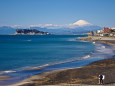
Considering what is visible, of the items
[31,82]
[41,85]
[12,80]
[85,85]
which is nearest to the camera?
[85,85]

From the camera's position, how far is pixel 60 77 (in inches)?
732

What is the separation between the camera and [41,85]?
15.3 meters

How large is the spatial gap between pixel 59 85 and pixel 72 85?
1012 mm

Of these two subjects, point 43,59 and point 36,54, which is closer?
point 43,59

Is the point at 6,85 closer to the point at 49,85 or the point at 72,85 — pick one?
the point at 49,85

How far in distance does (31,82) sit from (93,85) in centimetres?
552

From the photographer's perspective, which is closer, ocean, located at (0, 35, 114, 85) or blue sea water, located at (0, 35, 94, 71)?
ocean, located at (0, 35, 114, 85)

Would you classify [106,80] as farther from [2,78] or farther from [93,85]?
[2,78]

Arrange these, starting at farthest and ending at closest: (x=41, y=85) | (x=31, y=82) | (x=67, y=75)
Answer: (x=67, y=75), (x=31, y=82), (x=41, y=85)

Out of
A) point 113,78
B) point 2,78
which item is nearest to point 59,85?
point 113,78

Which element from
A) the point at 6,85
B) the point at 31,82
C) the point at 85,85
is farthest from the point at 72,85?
the point at 6,85

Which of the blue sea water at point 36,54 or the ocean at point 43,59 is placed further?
the blue sea water at point 36,54

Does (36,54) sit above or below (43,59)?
below

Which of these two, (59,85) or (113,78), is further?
(113,78)
